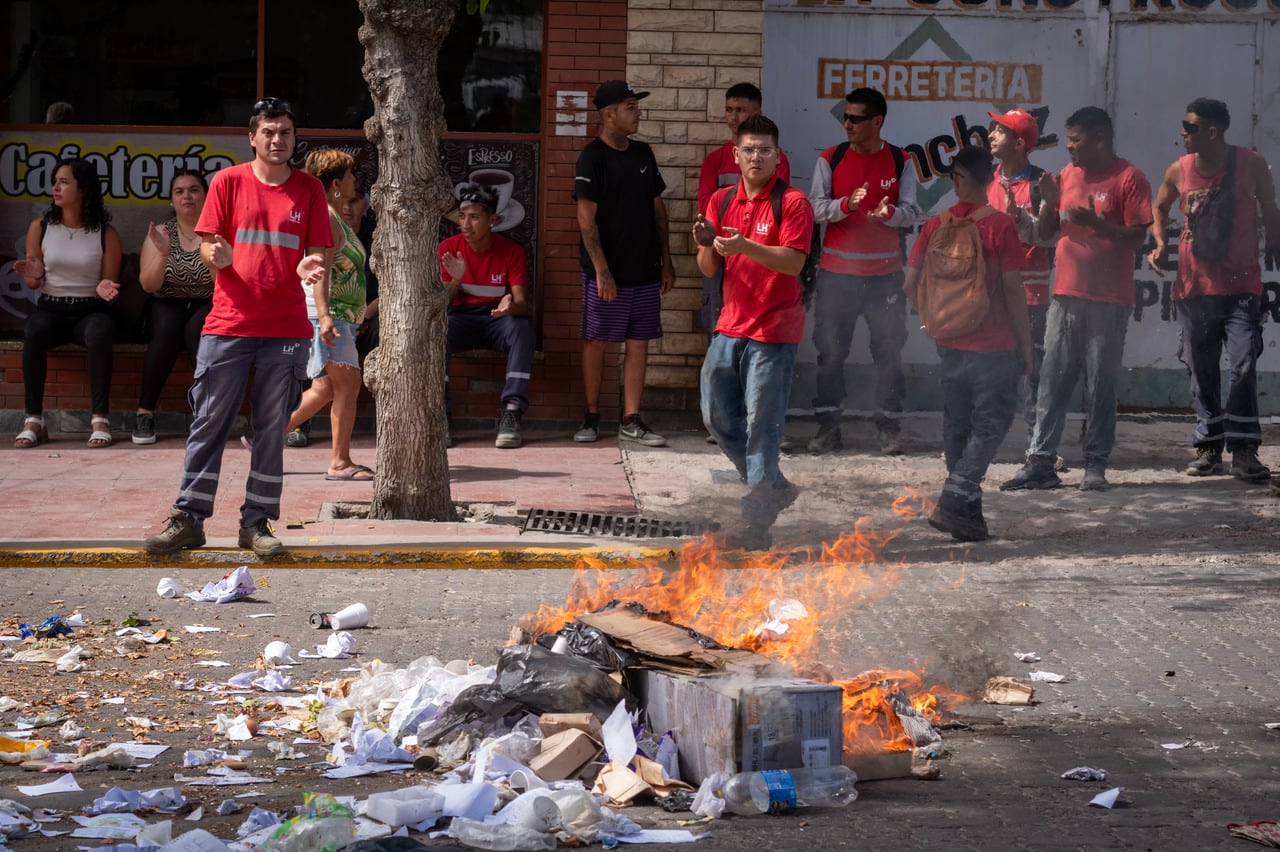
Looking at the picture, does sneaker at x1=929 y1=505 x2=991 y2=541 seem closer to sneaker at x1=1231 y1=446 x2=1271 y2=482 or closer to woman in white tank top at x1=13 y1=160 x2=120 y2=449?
sneaker at x1=1231 y1=446 x2=1271 y2=482

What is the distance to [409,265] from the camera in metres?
9.18

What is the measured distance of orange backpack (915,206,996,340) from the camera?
902 cm

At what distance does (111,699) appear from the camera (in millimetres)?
5930

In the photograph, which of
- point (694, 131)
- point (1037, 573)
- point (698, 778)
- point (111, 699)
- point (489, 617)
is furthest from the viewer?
point (694, 131)

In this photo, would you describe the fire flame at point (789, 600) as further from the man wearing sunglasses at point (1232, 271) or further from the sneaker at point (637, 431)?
the sneaker at point (637, 431)

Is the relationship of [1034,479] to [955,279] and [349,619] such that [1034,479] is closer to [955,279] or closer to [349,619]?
[955,279]

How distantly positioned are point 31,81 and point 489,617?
25.0 feet

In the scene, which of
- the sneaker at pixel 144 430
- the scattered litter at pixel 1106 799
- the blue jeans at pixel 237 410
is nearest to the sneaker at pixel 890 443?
the blue jeans at pixel 237 410

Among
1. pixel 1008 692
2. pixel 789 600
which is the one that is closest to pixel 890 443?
pixel 789 600

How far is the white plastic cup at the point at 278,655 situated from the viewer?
6.46 metres

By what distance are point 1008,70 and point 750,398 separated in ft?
17.5

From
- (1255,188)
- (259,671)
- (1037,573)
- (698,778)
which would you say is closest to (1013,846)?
(698,778)

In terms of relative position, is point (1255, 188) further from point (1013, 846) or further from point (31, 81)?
point (31, 81)

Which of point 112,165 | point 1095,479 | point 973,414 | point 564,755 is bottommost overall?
point 564,755
